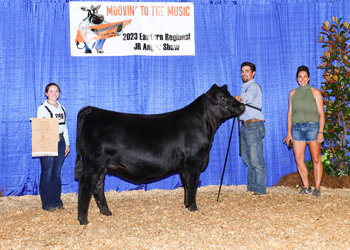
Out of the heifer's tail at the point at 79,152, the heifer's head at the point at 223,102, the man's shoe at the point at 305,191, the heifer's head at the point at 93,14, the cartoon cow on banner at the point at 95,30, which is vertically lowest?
the man's shoe at the point at 305,191

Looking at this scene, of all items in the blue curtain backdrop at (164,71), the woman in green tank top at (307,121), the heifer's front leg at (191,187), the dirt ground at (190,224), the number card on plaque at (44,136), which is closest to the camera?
the dirt ground at (190,224)

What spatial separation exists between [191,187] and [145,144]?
82cm

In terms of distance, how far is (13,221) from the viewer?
414 centimetres

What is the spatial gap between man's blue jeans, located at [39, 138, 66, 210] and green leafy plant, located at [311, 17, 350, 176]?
14.1 feet

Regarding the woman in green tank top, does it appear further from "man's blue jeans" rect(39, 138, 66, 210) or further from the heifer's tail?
"man's blue jeans" rect(39, 138, 66, 210)

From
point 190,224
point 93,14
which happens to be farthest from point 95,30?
point 190,224

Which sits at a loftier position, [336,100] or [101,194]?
[336,100]

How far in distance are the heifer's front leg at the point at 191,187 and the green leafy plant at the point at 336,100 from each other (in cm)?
293

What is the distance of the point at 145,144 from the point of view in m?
3.97

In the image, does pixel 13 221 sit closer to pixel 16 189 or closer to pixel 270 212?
pixel 16 189

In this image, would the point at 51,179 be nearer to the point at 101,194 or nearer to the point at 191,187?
the point at 101,194

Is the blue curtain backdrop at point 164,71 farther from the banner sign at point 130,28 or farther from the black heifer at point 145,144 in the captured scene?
the black heifer at point 145,144

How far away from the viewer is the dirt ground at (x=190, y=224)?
10.2 feet

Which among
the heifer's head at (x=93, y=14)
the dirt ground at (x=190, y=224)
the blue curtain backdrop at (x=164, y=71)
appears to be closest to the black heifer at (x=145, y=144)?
the dirt ground at (x=190, y=224)
